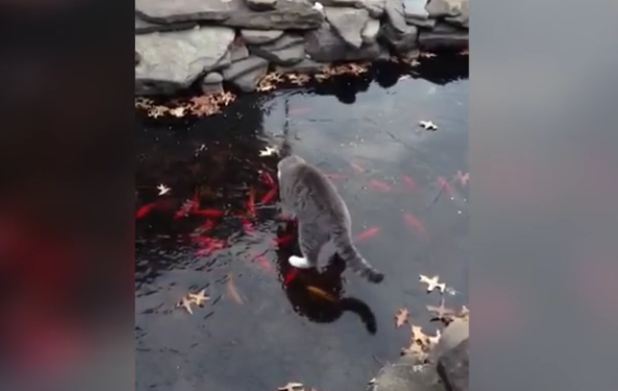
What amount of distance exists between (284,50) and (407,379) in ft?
10.6

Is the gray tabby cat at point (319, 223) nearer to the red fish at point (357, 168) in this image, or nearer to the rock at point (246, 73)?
the red fish at point (357, 168)

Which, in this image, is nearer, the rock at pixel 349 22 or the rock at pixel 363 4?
the rock at pixel 349 22

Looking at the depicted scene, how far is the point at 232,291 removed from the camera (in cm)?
352

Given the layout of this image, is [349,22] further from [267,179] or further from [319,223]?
[319,223]

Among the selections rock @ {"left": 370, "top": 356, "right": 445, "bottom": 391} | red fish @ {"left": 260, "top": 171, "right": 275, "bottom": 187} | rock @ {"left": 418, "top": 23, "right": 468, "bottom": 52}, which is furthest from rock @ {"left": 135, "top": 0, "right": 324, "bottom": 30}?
rock @ {"left": 370, "top": 356, "right": 445, "bottom": 391}

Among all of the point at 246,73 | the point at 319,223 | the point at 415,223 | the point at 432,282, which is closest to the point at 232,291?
the point at 319,223

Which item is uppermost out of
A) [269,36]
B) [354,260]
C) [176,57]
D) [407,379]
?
[269,36]

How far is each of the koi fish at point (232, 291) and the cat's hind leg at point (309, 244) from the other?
0.30 m

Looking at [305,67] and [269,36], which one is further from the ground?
[269,36]

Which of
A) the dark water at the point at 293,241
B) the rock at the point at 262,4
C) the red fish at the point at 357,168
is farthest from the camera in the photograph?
the rock at the point at 262,4

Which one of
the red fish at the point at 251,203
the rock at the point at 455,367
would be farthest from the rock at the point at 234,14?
the rock at the point at 455,367

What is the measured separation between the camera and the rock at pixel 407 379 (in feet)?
9.66
